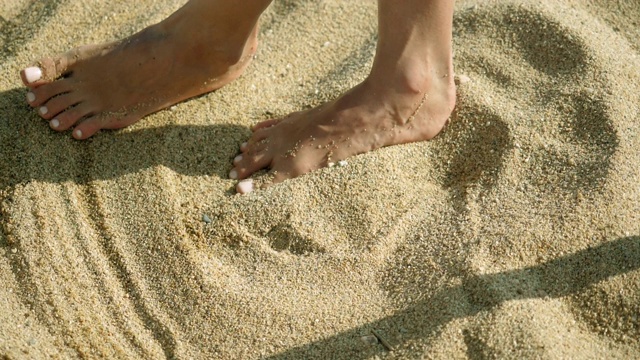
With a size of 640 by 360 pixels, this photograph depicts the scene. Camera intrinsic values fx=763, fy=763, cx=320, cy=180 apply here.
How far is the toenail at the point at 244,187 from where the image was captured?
2.49 meters

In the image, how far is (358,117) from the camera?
2557mm

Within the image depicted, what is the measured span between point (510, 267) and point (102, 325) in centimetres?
115

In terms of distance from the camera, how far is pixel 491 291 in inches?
81.8

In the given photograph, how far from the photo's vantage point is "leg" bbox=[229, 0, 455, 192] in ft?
8.18

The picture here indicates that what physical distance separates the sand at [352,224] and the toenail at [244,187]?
0.04 m

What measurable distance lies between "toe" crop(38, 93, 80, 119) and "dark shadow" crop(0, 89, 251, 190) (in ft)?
0.13

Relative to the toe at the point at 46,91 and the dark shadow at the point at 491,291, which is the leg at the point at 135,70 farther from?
the dark shadow at the point at 491,291

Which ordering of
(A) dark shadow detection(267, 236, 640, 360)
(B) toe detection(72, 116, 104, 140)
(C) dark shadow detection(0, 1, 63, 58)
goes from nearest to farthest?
(A) dark shadow detection(267, 236, 640, 360) < (B) toe detection(72, 116, 104, 140) < (C) dark shadow detection(0, 1, 63, 58)

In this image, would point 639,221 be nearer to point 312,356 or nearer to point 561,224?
point 561,224

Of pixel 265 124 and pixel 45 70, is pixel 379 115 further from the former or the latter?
pixel 45 70

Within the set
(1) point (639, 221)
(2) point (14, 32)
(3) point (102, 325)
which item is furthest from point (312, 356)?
(2) point (14, 32)

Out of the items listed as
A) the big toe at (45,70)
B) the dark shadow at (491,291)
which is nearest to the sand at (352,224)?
the dark shadow at (491,291)

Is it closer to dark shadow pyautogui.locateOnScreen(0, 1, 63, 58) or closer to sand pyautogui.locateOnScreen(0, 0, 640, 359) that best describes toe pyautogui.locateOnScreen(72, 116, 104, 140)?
sand pyautogui.locateOnScreen(0, 0, 640, 359)

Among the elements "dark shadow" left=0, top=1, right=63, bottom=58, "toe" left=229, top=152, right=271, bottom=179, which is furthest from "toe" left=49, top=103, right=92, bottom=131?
"toe" left=229, top=152, right=271, bottom=179
